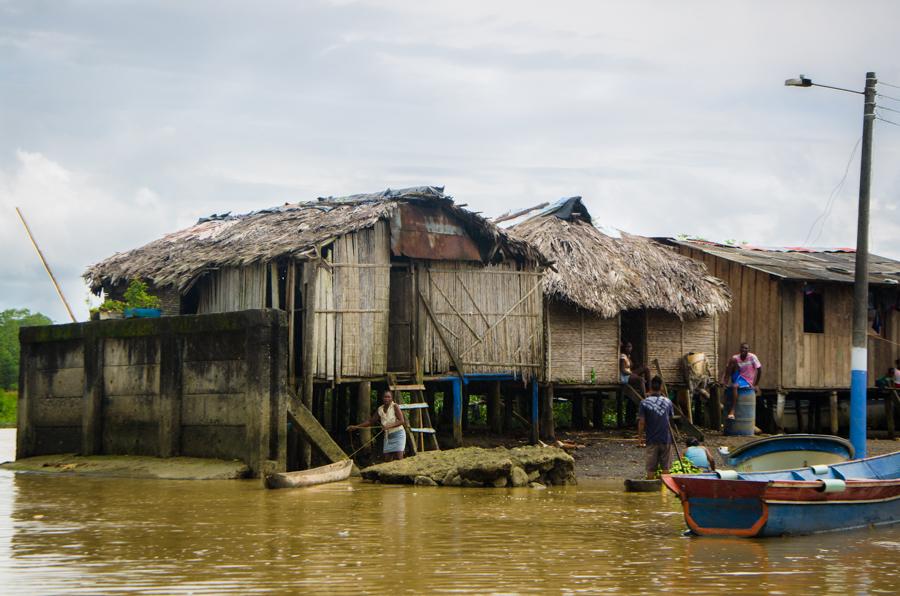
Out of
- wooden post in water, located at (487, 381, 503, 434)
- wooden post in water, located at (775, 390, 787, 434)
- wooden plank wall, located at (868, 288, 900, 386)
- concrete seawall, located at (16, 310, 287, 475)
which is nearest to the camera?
concrete seawall, located at (16, 310, 287, 475)

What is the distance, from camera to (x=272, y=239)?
1831 centimetres

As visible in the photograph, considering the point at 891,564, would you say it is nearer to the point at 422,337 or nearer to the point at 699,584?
the point at 699,584

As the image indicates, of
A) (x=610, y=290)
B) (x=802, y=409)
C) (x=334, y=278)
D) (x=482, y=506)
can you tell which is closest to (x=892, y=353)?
(x=802, y=409)

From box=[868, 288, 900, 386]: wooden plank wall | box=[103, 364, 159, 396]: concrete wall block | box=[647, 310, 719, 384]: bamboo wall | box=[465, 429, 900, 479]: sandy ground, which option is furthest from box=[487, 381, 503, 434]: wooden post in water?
box=[868, 288, 900, 386]: wooden plank wall

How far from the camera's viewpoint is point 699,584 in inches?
331

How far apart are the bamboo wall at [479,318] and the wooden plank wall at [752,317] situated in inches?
240

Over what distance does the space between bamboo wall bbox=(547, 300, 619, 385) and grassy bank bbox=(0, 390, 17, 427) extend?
24.8m

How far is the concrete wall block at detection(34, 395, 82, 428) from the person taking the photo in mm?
18781

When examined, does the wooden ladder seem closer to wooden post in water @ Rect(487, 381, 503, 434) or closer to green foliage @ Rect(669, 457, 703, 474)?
wooden post in water @ Rect(487, 381, 503, 434)

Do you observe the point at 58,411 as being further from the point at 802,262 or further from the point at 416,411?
the point at 802,262

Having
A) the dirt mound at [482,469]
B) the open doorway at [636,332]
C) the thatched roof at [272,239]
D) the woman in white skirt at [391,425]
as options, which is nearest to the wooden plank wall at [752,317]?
the open doorway at [636,332]

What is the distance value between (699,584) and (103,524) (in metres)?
6.08

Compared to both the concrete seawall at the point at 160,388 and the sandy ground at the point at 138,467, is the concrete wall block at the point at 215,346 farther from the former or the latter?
the sandy ground at the point at 138,467

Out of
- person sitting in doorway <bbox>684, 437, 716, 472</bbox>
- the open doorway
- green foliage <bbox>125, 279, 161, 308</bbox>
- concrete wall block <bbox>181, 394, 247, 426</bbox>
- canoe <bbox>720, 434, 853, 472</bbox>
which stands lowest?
person sitting in doorway <bbox>684, 437, 716, 472</bbox>
